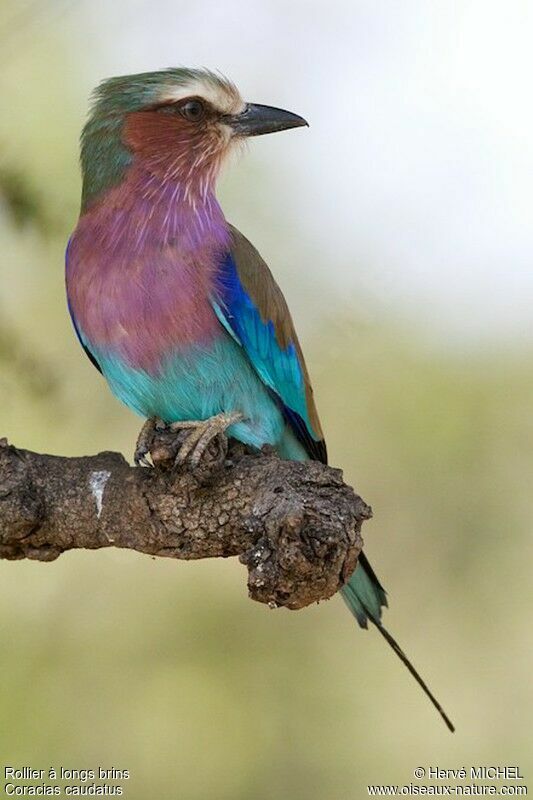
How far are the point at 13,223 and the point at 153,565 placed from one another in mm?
2643

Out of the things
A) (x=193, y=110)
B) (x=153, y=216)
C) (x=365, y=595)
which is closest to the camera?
(x=153, y=216)

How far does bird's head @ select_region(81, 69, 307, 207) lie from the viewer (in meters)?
4.02

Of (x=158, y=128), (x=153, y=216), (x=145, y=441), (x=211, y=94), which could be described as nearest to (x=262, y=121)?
(x=211, y=94)

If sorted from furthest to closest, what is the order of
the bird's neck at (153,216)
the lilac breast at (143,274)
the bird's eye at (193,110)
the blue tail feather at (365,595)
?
the bird's eye at (193,110), the blue tail feather at (365,595), the bird's neck at (153,216), the lilac breast at (143,274)

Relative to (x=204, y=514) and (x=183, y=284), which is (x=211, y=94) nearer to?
(x=183, y=284)

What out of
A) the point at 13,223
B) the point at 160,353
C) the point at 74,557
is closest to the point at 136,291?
the point at 160,353

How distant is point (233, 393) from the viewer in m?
3.87

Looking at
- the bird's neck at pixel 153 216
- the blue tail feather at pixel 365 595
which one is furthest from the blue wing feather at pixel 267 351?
the blue tail feather at pixel 365 595

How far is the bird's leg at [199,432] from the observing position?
3.45 m

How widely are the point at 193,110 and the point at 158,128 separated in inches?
5.9

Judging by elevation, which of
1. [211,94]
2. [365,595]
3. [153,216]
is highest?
[211,94]

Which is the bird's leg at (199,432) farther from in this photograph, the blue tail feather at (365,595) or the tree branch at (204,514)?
the blue tail feather at (365,595)

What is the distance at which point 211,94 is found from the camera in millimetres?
4105

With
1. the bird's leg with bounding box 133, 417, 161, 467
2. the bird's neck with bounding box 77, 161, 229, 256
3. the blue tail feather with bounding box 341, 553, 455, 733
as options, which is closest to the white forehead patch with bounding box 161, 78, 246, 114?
the bird's neck with bounding box 77, 161, 229, 256
